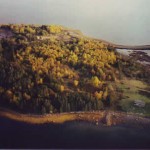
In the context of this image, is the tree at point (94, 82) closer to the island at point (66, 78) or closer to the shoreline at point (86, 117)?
the island at point (66, 78)

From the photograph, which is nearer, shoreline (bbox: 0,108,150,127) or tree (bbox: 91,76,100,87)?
shoreline (bbox: 0,108,150,127)

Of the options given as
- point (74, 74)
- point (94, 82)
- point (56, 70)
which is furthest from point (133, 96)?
point (56, 70)

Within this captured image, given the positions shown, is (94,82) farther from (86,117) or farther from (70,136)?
(70,136)

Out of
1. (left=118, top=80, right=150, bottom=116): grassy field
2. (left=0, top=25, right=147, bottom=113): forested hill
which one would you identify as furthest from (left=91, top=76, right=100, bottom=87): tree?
(left=118, top=80, right=150, bottom=116): grassy field

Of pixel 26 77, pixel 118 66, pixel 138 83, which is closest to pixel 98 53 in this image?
pixel 118 66

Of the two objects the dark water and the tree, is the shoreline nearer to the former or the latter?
the dark water
